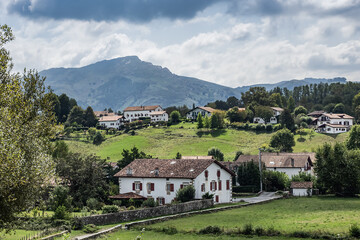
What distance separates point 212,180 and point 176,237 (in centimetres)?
2961

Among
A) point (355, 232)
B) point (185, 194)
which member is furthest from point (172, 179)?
point (355, 232)

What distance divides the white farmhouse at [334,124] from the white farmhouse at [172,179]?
8769 cm

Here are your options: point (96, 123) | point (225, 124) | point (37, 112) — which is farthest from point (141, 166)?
point (96, 123)

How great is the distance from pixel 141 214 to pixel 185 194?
13.1 metres

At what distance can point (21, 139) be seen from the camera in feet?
76.1

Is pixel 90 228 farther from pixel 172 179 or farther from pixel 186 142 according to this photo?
pixel 186 142

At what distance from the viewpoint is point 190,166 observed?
2371 inches

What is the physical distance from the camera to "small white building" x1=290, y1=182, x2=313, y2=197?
234 feet

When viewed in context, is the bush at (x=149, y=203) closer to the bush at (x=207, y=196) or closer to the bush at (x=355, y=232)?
the bush at (x=207, y=196)

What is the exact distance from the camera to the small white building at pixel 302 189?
2813 inches

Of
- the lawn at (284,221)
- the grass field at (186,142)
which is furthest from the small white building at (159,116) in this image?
the lawn at (284,221)

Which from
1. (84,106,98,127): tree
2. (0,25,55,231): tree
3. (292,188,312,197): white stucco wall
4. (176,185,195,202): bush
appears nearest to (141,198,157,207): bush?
(176,185,195,202): bush

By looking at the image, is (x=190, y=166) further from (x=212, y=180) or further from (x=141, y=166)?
(x=141, y=166)

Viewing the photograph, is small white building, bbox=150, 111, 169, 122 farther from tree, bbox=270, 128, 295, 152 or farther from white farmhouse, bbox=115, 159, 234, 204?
Answer: white farmhouse, bbox=115, 159, 234, 204
